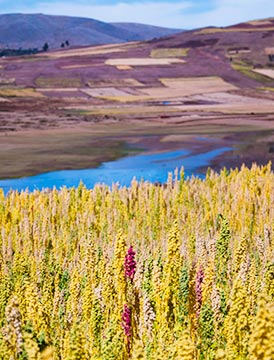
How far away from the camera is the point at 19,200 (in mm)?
11242

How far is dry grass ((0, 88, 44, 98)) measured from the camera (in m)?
57.8

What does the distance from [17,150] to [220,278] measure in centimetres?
1942

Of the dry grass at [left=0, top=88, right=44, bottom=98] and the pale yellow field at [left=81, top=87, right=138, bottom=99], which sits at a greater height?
the dry grass at [left=0, top=88, right=44, bottom=98]

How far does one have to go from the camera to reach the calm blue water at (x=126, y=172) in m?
17.9

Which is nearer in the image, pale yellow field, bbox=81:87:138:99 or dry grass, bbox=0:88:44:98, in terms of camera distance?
dry grass, bbox=0:88:44:98

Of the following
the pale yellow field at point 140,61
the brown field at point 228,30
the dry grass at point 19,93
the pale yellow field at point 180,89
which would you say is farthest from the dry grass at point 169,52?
the dry grass at point 19,93

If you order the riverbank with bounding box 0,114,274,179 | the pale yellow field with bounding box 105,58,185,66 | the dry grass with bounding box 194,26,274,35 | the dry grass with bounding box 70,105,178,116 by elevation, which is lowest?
the dry grass with bounding box 70,105,178,116

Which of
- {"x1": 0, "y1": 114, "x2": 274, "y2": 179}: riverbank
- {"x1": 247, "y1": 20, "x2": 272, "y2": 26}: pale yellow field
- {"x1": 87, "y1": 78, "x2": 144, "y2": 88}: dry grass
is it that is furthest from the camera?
{"x1": 247, "y1": 20, "x2": 272, "y2": 26}: pale yellow field

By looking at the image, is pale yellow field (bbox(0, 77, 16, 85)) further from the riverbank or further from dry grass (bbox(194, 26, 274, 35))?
dry grass (bbox(194, 26, 274, 35))

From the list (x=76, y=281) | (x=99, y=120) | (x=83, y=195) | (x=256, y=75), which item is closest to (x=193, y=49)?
(x=256, y=75)

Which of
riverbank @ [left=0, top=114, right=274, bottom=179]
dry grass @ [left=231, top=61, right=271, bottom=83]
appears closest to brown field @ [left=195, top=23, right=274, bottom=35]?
dry grass @ [left=231, top=61, right=271, bottom=83]

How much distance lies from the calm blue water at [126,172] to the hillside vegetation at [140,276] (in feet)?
18.3

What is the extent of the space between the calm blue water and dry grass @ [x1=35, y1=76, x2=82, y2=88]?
152 feet

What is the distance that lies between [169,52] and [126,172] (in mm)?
80144
